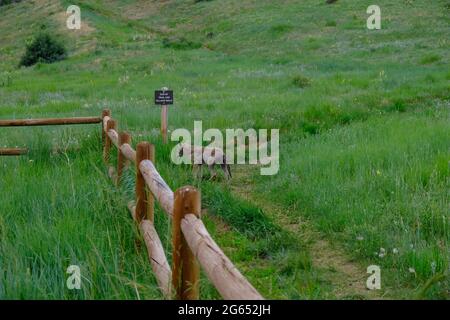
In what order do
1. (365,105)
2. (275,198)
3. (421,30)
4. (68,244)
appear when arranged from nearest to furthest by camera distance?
(68,244)
(275,198)
(365,105)
(421,30)

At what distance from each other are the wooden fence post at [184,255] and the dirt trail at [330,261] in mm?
2004

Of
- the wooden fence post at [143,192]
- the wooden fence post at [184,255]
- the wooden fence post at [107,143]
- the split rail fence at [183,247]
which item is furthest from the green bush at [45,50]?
the wooden fence post at [184,255]

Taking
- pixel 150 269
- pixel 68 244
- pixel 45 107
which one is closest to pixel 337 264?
pixel 150 269

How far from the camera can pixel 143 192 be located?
5.73 m

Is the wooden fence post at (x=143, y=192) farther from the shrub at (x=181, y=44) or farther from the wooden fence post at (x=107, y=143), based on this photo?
the shrub at (x=181, y=44)

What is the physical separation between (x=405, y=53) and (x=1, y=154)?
19.0m

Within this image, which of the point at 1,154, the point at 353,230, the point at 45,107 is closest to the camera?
the point at 353,230

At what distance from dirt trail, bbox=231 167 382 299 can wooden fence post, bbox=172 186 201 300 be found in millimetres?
2004

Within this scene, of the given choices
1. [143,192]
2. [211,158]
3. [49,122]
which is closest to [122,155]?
[143,192]

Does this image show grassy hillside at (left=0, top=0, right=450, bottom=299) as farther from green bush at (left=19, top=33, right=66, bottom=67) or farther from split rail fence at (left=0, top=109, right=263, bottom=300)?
green bush at (left=19, top=33, right=66, bottom=67)

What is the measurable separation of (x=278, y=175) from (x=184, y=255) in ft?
18.8

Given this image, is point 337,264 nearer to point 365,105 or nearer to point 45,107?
point 365,105

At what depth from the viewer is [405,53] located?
→ 80.7ft

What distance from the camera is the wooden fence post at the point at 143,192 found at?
221 inches
